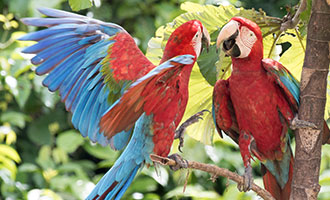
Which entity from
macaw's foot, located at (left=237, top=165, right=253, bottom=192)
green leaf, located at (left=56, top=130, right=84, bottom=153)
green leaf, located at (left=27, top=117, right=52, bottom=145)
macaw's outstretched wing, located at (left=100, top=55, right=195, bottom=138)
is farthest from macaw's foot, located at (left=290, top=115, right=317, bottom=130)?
green leaf, located at (left=27, top=117, right=52, bottom=145)

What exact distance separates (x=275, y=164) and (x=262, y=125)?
0.10 m

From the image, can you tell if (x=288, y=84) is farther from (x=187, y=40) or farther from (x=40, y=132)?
(x=40, y=132)

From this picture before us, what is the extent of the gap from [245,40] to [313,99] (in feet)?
0.49

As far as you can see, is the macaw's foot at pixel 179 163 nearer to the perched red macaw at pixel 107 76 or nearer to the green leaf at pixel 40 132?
the perched red macaw at pixel 107 76

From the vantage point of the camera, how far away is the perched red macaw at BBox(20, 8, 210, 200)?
0.84m

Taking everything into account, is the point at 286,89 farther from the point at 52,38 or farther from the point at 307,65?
the point at 52,38

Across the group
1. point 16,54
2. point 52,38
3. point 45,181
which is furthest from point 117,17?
point 52,38

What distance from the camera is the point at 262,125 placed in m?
0.90

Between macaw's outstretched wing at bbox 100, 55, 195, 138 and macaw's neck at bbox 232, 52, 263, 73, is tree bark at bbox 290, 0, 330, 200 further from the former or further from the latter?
macaw's outstretched wing at bbox 100, 55, 195, 138

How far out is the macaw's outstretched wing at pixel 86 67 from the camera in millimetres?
891

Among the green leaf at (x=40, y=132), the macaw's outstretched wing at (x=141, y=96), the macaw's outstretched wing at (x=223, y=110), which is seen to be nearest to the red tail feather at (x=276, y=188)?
the macaw's outstretched wing at (x=223, y=110)

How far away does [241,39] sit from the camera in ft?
2.71

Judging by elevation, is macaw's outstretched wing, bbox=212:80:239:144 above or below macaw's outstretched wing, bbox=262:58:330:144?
below

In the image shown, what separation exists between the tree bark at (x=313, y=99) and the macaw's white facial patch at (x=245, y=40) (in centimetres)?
9
